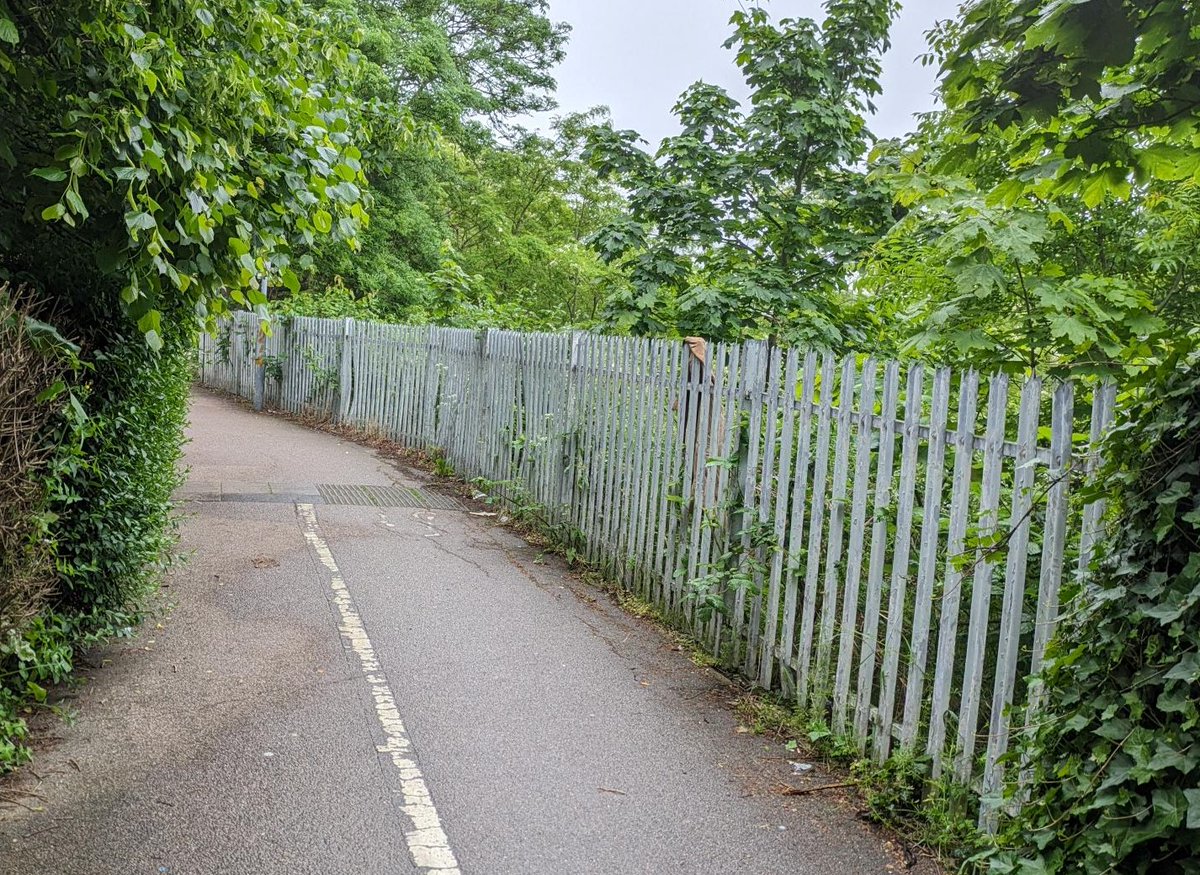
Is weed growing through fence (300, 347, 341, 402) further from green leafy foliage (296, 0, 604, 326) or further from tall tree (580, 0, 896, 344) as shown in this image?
tall tree (580, 0, 896, 344)

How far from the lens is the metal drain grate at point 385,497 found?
10852mm

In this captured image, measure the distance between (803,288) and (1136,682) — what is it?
8094mm

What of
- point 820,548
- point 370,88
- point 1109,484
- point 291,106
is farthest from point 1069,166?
point 370,88

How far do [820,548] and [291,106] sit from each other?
392cm

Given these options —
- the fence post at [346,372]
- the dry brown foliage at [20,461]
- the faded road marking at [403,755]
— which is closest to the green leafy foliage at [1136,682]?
the faded road marking at [403,755]

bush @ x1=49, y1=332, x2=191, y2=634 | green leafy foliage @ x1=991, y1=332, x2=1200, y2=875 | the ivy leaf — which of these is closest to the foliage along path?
bush @ x1=49, y1=332, x2=191, y2=634

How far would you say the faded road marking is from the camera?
145 inches

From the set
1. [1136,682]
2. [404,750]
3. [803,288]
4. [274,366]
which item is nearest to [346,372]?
[274,366]

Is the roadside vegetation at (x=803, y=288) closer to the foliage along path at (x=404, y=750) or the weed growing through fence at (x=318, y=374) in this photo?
the foliage along path at (x=404, y=750)

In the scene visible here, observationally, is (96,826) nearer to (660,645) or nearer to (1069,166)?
(660,645)

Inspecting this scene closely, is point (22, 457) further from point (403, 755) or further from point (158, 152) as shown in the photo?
point (403, 755)

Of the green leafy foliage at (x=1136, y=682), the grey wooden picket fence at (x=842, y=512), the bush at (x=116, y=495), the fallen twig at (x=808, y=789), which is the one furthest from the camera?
the bush at (x=116, y=495)

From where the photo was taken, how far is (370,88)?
25.1 m

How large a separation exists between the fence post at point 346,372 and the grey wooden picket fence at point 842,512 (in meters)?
7.73
